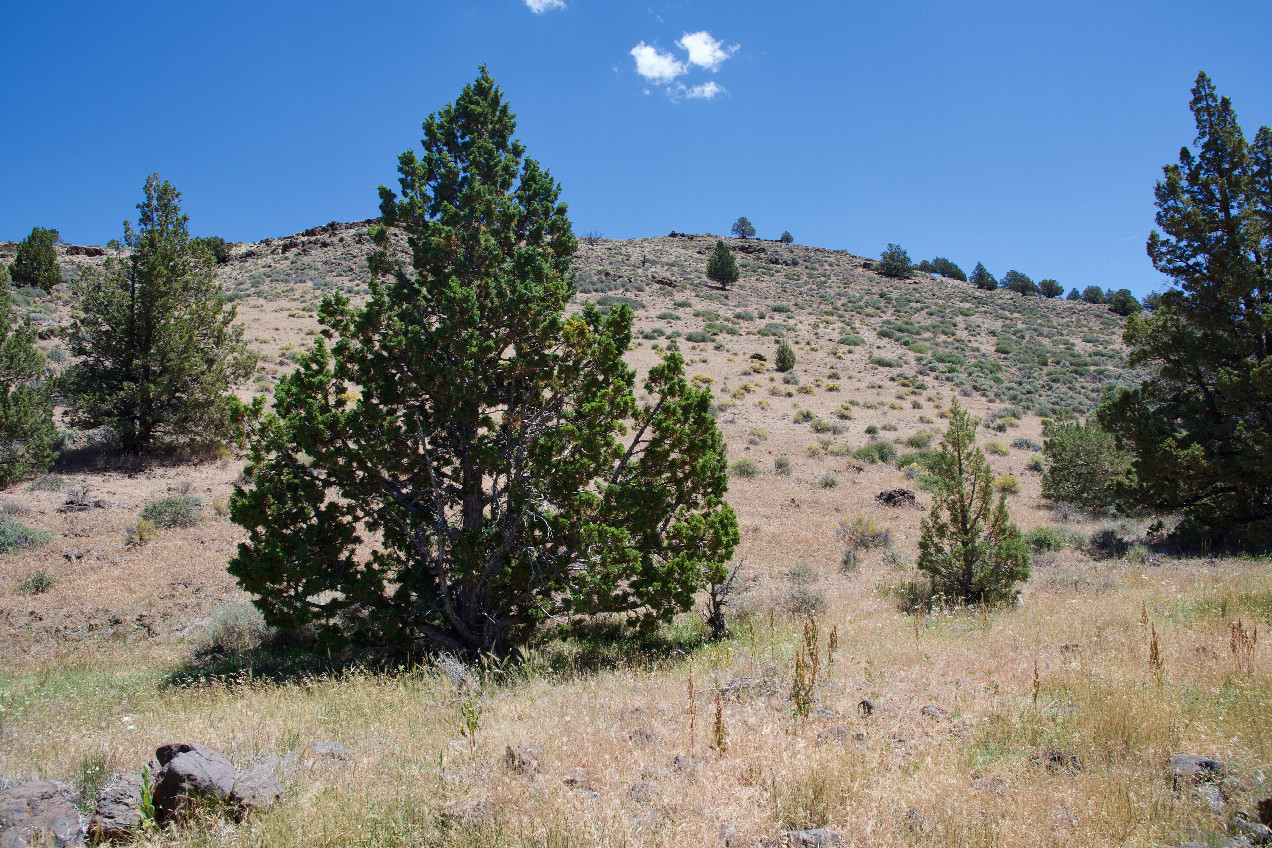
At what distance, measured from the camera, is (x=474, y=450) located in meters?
8.07


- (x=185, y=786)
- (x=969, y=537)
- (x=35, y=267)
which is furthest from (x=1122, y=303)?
(x=35, y=267)

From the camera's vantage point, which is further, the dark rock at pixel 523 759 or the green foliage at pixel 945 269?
the green foliage at pixel 945 269

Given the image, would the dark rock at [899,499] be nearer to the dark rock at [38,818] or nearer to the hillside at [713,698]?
the hillside at [713,698]

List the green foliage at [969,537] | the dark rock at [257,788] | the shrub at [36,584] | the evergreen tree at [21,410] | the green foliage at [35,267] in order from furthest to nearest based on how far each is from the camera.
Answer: the green foliage at [35,267] < the evergreen tree at [21,410] < the shrub at [36,584] < the green foliage at [969,537] < the dark rock at [257,788]

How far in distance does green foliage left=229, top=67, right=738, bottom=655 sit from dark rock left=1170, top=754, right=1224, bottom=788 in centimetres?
492

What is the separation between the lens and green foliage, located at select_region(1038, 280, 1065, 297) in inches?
2832

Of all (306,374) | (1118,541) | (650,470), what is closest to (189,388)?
(306,374)

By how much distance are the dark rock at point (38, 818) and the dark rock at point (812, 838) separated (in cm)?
415

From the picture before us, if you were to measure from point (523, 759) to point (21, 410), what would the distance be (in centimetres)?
1666

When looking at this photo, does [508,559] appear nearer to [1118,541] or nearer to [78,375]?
[1118,541]

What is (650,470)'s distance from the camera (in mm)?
8609

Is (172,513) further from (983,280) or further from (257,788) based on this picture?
(983,280)

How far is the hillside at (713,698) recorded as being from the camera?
12.1ft

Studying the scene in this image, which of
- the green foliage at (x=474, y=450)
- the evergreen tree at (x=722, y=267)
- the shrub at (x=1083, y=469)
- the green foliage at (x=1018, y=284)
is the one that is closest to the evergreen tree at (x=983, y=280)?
the green foliage at (x=1018, y=284)
